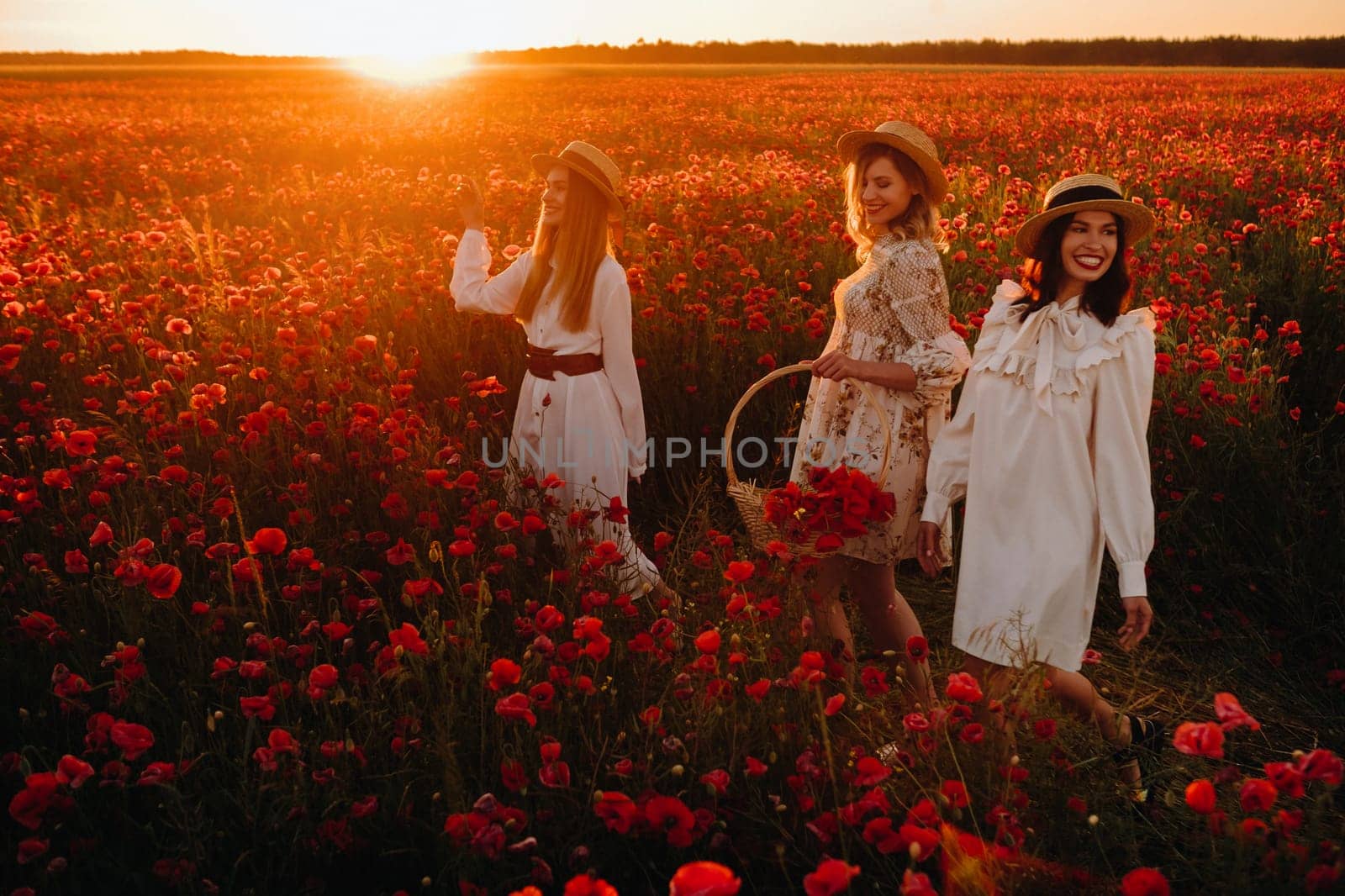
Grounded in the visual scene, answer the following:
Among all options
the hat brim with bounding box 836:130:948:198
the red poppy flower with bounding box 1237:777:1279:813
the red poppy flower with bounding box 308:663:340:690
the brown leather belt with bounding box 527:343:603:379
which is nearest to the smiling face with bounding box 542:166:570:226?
the brown leather belt with bounding box 527:343:603:379

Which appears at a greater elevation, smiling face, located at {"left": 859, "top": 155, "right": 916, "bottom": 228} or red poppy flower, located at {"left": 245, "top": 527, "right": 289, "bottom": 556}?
smiling face, located at {"left": 859, "top": 155, "right": 916, "bottom": 228}

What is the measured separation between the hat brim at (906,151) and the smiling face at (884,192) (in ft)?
0.21

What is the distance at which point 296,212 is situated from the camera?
8688 millimetres

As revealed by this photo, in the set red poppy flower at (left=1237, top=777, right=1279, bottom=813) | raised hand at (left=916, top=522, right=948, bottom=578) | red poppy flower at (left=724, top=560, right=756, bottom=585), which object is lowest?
raised hand at (left=916, top=522, right=948, bottom=578)

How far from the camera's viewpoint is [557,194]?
11.4ft

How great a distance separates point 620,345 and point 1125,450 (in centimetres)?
182

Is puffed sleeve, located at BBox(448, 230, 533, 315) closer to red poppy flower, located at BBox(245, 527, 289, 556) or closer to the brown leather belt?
the brown leather belt

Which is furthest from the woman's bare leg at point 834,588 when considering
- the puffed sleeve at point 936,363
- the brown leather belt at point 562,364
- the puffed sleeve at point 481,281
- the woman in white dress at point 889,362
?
the puffed sleeve at point 481,281

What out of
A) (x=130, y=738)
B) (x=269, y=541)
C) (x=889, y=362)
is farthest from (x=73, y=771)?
(x=889, y=362)

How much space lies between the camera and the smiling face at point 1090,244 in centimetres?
251

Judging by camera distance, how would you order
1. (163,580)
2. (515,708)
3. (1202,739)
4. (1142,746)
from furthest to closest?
(1142,746) < (163,580) < (515,708) < (1202,739)

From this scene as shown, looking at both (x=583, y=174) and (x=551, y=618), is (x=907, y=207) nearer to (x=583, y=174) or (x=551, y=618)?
(x=583, y=174)

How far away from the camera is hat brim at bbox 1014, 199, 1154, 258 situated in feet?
8.09

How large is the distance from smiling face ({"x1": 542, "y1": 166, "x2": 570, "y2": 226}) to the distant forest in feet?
179
